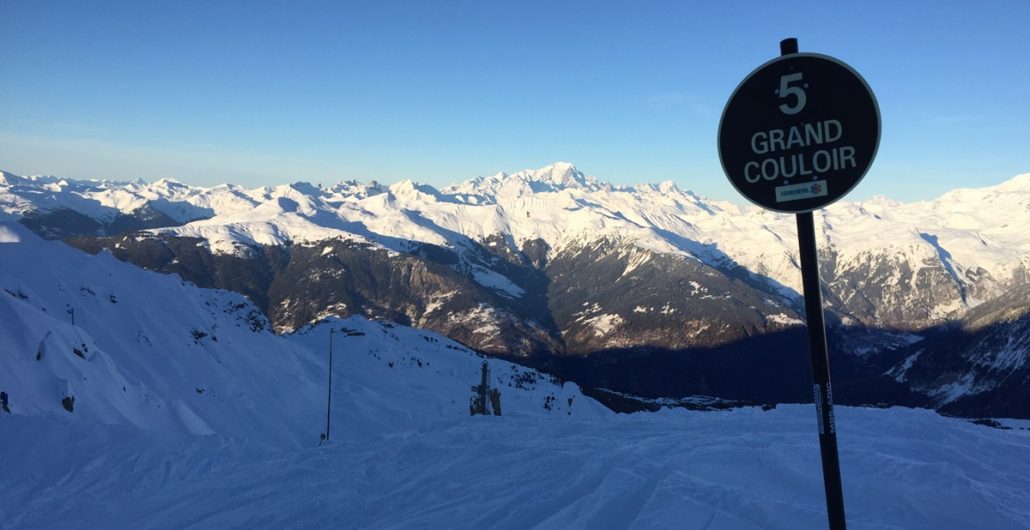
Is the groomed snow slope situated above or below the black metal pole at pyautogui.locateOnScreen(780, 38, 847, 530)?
below

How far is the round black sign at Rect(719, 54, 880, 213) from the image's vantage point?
4707mm

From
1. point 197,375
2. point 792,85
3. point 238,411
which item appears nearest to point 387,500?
point 792,85

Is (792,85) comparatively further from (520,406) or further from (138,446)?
(520,406)

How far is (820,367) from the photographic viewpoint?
4609 mm

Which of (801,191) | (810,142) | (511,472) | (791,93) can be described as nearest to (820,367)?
(801,191)

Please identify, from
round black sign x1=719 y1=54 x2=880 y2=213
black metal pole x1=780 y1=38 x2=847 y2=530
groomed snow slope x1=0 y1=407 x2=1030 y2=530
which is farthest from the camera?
groomed snow slope x1=0 y1=407 x2=1030 y2=530

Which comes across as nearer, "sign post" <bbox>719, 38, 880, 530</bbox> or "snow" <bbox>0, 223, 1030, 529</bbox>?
"sign post" <bbox>719, 38, 880, 530</bbox>

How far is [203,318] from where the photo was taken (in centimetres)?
5638

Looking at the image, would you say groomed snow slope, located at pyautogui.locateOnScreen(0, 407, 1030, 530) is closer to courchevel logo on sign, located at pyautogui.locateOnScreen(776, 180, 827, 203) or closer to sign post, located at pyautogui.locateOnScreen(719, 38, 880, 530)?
sign post, located at pyautogui.locateOnScreen(719, 38, 880, 530)

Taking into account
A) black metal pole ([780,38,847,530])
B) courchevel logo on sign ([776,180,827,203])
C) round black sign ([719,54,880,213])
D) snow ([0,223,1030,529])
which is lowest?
snow ([0,223,1030,529])

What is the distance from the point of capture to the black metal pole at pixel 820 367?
175 inches

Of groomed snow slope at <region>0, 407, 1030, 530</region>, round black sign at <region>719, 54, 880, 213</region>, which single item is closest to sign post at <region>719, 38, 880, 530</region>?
round black sign at <region>719, 54, 880, 213</region>

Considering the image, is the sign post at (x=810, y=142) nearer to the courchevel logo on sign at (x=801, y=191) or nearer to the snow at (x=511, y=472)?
the courchevel logo on sign at (x=801, y=191)

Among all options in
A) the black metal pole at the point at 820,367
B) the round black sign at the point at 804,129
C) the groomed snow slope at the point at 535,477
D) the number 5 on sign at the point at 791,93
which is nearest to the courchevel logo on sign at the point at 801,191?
the round black sign at the point at 804,129
